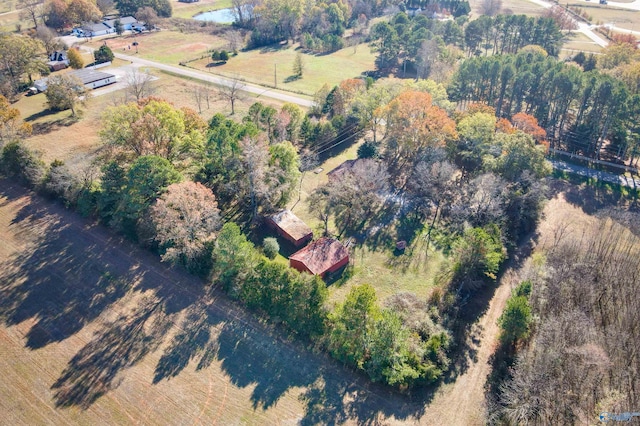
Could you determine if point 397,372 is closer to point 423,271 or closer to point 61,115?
point 423,271

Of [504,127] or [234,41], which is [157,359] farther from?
[234,41]

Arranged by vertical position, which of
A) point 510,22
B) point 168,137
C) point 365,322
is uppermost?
A: point 510,22

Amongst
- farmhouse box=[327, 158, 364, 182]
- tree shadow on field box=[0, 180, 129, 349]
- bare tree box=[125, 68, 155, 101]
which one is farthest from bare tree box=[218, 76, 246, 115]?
tree shadow on field box=[0, 180, 129, 349]

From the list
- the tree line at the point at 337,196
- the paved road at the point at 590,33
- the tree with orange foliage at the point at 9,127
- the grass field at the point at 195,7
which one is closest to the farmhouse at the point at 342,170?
the tree line at the point at 337,196

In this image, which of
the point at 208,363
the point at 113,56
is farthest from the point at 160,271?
the point at 113,56

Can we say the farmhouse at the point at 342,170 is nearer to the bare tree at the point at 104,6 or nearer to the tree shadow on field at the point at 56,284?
the tree shadow on field at the point at 56,284

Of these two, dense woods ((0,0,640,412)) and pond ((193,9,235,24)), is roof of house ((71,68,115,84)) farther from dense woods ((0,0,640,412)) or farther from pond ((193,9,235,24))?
pond ((193,9,235,24))

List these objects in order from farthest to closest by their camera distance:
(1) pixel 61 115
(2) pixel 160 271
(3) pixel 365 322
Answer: (1) pixel 61 115 → (2) pixel 160 271 → (3) pixel 365 322
